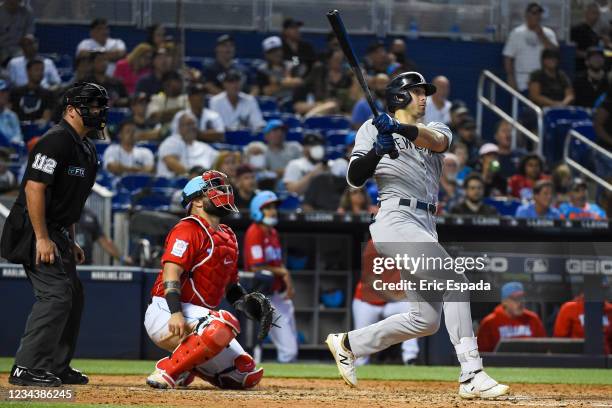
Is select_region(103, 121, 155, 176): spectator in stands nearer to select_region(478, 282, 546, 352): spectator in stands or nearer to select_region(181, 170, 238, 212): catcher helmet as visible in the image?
select_region(478, 282, 546, 352): spectator in stands

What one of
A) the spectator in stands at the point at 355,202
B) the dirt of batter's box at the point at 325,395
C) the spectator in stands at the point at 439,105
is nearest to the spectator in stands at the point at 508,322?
the spectator in stands at the point at 355,202

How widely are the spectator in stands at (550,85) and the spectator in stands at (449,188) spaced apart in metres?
2.55

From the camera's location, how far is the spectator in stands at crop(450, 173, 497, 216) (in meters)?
12.3

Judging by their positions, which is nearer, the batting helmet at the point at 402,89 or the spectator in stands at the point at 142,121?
the batting helmet at the point at 402,89

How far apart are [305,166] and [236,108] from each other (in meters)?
1.54

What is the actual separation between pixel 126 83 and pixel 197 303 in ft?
25.3

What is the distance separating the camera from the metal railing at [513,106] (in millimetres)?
14852

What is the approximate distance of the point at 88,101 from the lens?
679 cm

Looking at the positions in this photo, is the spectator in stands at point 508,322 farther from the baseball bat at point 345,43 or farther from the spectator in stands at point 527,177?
the baseball bat at point 345,43

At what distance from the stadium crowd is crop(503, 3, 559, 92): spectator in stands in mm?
15

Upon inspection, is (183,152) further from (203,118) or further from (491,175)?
(491,175)

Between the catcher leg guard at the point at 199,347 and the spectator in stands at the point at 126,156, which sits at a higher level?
the spectator in stands at the point at 126,156

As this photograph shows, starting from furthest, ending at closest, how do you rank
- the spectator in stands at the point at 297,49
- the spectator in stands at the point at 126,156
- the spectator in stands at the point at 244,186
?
the spectator in stands at the point at 297,49
the spectator in stands at the point at 126,156
the spectator in stands at the point at 244,186

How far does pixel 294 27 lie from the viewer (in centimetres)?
1512
